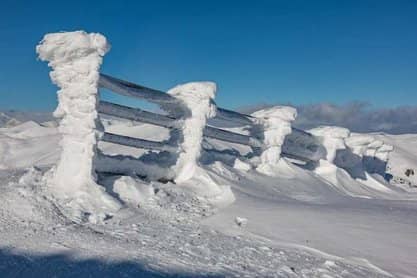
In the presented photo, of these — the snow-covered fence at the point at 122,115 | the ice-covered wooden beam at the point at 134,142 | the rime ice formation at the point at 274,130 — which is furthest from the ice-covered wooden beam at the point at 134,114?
the rime ice formation at the point at 274,130

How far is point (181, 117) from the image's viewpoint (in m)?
9.88

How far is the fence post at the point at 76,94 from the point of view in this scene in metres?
7.36

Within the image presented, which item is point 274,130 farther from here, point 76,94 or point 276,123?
point 76,94

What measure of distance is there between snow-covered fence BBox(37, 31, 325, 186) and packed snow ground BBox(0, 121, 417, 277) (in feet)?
1.85

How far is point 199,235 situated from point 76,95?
3.17 meters

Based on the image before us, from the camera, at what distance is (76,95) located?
760cm

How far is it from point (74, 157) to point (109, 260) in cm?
320

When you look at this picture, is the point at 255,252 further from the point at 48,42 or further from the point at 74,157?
the point at 48,42

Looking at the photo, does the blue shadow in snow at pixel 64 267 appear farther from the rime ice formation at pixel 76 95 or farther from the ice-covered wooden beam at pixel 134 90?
the ice-covered wooden beam at pixel 134 90

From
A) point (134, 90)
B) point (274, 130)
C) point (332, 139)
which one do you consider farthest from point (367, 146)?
point (134, 90)

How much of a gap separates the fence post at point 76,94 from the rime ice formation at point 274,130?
5577 mm

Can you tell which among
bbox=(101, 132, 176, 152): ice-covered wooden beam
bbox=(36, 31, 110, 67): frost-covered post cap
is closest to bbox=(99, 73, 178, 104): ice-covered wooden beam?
bbox=(36, 31, 110, 67): frost-covered post cap

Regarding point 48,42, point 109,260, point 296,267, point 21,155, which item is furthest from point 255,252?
point 21,155

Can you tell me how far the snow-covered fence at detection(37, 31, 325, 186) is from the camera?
7.45 m
